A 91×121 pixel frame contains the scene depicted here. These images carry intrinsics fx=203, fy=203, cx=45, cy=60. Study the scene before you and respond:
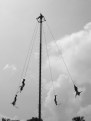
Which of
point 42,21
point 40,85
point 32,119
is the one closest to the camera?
point 40,85

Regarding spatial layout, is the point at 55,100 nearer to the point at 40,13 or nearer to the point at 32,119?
the point at 40,13

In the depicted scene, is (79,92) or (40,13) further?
(40,13)

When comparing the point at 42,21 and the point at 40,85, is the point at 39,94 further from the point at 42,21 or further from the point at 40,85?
the point at 42,21

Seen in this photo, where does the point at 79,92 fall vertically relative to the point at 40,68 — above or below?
below

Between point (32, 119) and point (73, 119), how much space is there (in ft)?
49.6

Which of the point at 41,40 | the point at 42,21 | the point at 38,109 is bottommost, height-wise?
the point at 38,109

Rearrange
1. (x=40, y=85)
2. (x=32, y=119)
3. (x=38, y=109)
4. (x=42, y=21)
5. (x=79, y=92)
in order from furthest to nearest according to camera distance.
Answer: (x=32, y=119), (x=42, y=21), (x=79, y=92), (x=40, y=85), (x=38, y=109)

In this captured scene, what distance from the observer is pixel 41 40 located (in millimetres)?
22266

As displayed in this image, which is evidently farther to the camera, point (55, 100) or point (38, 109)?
point (55, 100)

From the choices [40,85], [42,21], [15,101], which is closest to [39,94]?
[40,85]

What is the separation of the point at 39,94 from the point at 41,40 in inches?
248

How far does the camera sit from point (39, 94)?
745 inches

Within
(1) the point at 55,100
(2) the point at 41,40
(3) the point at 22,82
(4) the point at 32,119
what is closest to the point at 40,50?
(2) the point at 41,40

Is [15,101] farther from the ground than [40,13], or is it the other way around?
[40,13]
